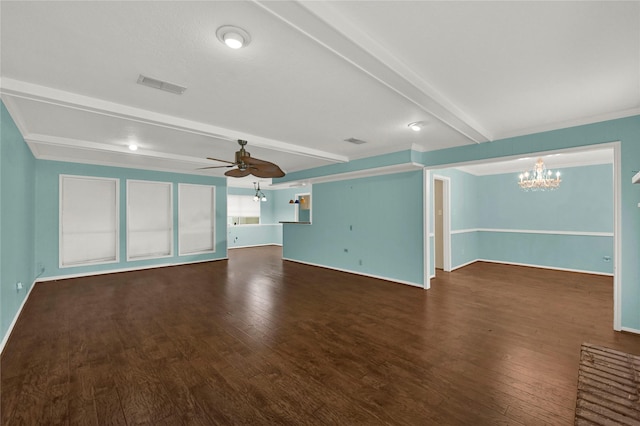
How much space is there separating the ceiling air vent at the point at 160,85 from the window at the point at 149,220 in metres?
4.91

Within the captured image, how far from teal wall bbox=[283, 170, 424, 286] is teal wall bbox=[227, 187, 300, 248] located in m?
3.74

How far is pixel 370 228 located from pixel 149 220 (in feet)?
18.0

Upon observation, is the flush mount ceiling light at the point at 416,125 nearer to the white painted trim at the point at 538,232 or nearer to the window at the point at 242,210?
the white painted trim at the point at 538,232

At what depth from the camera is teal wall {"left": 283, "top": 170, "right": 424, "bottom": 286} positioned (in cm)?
512

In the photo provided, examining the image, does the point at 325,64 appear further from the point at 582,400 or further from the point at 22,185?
the point at 22,185

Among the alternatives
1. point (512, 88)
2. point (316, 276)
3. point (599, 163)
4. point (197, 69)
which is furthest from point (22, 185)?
point (599, 163)

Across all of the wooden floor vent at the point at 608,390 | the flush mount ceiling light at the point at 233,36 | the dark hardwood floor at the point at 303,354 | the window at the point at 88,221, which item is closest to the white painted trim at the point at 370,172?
the dark hardwood floor at the point at 303,354

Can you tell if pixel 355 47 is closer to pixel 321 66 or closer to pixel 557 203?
pixel 321 66

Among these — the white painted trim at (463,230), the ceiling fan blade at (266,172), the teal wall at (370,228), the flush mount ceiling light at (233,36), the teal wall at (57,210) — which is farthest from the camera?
the white painted trim at (463,230)

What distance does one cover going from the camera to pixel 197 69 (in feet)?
7.41

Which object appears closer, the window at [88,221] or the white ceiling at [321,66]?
the white ceiling at [321,66]

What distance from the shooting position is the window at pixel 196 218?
741cm

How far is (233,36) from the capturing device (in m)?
1.79

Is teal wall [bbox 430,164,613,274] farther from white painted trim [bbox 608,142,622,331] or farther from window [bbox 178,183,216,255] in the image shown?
window [bbox 178,183,216,255]
